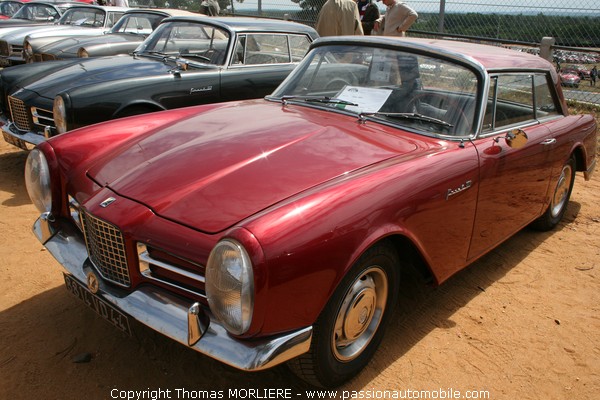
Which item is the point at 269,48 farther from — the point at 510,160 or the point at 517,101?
the point at 510,160

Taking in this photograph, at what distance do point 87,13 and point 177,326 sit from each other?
9.28m

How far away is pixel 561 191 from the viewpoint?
428 cm

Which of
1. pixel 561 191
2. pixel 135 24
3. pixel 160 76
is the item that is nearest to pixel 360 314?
pixel 561 191

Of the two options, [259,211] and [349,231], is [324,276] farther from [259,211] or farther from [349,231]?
[259,211]

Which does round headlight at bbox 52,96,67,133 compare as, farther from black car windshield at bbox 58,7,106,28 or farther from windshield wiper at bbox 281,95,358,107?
black car windshield at bbox 58,7,106,28

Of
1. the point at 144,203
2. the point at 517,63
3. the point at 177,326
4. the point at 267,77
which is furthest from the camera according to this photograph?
the point at 267,77

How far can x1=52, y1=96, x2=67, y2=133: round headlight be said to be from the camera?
4383 millimetres

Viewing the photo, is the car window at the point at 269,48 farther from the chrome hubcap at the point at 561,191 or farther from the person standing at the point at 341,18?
the chrome hubcap at the point at 561,191

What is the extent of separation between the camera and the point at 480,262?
3.69 metres

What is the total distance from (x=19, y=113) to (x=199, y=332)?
3.97 m

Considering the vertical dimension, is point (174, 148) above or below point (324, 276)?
above

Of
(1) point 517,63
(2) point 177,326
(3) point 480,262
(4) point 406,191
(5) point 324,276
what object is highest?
(1) point 517,63

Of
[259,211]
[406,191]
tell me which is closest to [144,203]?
[259,211]

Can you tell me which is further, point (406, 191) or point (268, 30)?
point (268, 30)
